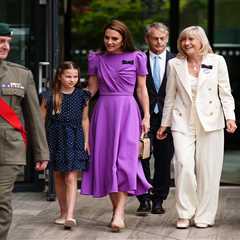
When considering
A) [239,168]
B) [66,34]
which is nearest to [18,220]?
[239,168]

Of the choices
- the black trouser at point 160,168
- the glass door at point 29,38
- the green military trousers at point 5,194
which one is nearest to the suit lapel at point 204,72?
the black trouser at point 160,168

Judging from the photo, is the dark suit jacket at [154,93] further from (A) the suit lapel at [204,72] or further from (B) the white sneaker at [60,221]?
(B) the white sneaker at [60,221]

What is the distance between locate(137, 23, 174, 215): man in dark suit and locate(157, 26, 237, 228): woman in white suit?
0.57m

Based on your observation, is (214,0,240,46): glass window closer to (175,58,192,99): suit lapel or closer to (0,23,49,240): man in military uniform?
(175,58,192,99): suit lapel

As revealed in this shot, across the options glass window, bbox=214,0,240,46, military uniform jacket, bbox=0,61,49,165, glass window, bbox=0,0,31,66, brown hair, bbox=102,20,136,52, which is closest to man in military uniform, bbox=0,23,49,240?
military uniform jacket, bbox=0,61,49,165

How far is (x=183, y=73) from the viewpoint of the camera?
7.80 m

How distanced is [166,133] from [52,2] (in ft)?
6.76

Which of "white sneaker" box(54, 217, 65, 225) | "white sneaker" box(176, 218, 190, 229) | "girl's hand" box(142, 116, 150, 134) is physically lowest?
"white sneaker" box(54, 217, 65, 225)

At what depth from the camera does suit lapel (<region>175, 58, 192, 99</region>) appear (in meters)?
7.77

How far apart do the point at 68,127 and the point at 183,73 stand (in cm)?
111

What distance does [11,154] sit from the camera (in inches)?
254

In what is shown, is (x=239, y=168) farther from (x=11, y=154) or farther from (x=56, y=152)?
(x=11, y=154)

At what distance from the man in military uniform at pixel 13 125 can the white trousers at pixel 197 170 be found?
1.58m

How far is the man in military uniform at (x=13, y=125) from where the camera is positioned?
6.43 m
